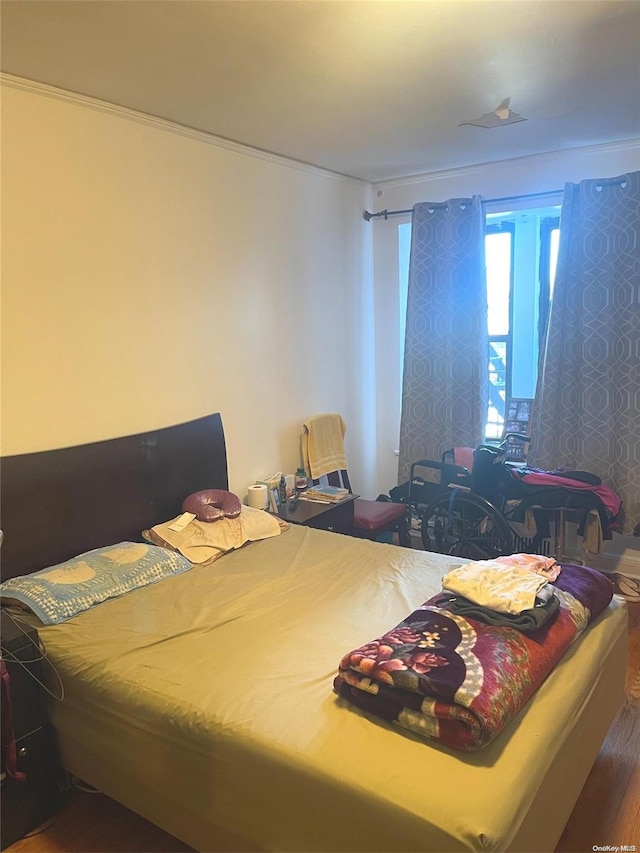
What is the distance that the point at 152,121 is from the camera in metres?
2.94

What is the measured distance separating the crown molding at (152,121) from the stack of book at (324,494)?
1920 millimetres

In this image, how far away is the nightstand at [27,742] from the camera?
201cm

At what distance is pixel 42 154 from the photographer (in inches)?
100.0

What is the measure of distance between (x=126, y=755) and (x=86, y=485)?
115 cm

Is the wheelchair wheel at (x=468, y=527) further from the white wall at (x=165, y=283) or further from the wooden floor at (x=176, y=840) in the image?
the wooden floor at (x=176, y=840)

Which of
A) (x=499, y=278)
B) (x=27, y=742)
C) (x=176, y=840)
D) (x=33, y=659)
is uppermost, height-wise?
(x=499, y=278)

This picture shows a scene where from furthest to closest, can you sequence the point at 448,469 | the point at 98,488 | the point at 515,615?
1. the point at 448,469
2. the point at 98,488
3. the point at 515,615

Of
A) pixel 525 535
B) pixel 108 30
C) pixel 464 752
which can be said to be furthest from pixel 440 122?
pixel 464 752

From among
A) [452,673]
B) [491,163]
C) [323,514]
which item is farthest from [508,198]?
[452,673]

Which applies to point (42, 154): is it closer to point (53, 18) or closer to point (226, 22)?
point (53, 18)

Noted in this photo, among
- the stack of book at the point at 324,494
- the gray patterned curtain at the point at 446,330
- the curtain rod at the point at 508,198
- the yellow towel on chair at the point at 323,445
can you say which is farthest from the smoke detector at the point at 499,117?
the stack of book at the point at 324,494

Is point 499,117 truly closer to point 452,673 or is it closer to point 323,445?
point 323,445

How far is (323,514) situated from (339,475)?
2.45 feet

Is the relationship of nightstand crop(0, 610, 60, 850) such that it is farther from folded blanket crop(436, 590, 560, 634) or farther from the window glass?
the window glass
